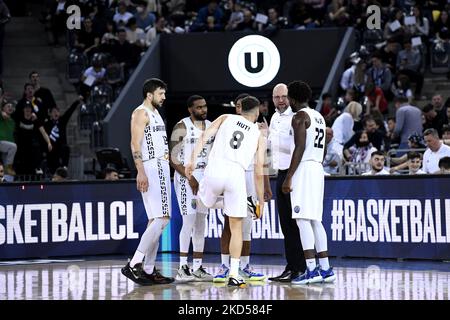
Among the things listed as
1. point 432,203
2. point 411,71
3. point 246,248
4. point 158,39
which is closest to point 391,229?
point 432,203

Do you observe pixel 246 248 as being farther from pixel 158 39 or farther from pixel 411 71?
pixel 158 39

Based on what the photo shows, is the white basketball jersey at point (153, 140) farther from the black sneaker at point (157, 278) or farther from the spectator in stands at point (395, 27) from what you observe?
the spectator in stands at point (395, 27)

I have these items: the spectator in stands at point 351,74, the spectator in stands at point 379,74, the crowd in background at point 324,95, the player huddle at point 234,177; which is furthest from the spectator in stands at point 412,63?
the player huddle at point 234,177

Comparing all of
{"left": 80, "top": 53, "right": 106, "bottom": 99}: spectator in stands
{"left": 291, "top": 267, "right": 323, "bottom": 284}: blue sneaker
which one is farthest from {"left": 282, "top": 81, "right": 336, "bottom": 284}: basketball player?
{"left": 80, "top": 53, "right": 106, "bottom": 99}: spectator in stands

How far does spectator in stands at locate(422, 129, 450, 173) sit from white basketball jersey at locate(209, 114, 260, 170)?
537 cm

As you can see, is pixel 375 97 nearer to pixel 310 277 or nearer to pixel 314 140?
pixel 314 140

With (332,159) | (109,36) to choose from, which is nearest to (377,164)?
(332,159)

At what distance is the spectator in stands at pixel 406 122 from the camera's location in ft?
69.7

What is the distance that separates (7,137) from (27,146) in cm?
53

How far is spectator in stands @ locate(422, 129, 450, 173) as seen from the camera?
1798 centimetres

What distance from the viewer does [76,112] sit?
27500 millimetres

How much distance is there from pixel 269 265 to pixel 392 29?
9.70 metres

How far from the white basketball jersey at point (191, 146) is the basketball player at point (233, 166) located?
37.0 inches

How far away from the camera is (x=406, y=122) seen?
21.4m
